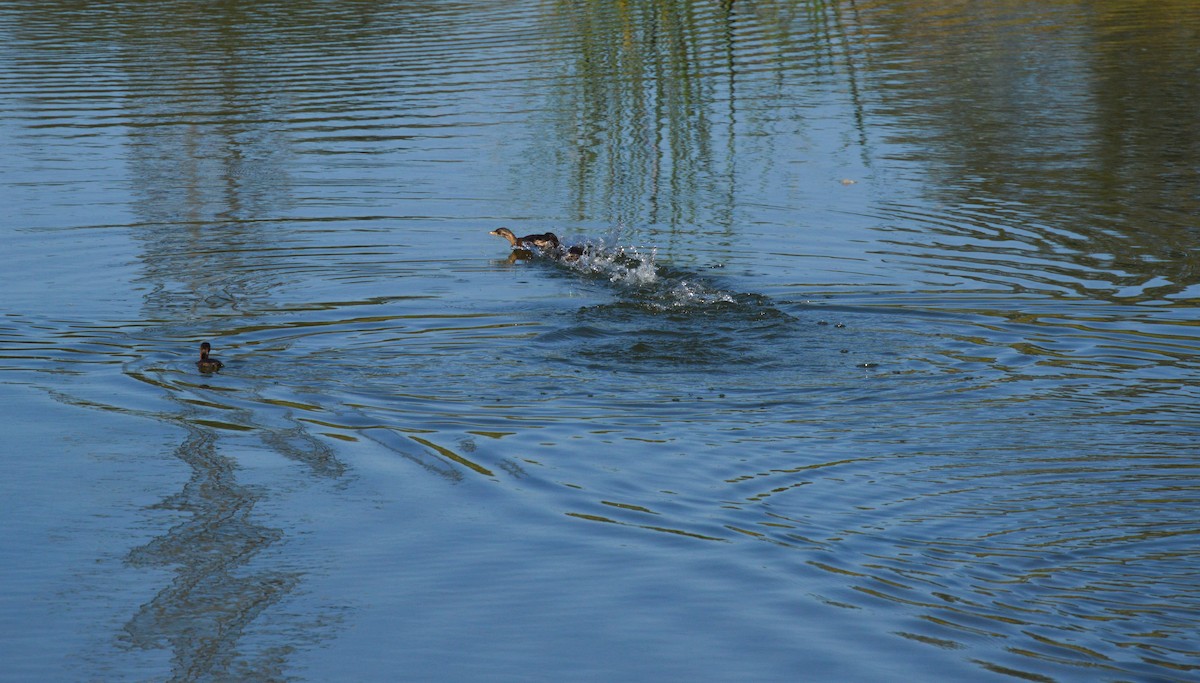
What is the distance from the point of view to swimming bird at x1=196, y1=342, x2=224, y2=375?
9.25m

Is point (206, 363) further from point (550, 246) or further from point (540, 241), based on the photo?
point (550, 246)

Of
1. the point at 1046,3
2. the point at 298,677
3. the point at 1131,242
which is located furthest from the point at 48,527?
the point at 1046,3

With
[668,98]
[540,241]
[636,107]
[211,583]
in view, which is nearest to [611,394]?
[211,583]

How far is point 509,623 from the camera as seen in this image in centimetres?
618

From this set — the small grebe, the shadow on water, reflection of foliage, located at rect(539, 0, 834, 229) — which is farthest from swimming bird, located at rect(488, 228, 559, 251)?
the shadow on water

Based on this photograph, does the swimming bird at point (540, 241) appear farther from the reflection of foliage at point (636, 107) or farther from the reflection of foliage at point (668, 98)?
the reflection of foliage at point (636, 107)

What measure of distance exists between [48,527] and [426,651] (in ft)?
7.59

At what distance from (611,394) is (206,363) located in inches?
98.9

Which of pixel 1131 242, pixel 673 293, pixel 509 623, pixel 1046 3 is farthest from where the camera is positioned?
pixel 1046 3

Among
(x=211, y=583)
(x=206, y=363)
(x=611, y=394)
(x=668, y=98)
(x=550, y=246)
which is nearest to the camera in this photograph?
(x=211, y=583)

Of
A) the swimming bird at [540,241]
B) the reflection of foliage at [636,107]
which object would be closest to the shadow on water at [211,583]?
the swimming bird at [540,241]

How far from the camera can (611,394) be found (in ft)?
29.3

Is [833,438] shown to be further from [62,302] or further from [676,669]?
[62,302]

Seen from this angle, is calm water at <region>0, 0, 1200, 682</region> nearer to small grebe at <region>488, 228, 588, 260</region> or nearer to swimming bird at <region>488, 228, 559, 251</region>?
small grebe at <region>488, 228, 588, 260</region>
